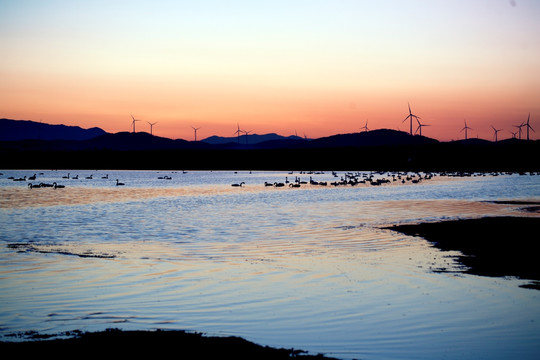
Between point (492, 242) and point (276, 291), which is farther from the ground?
point (492, 242)

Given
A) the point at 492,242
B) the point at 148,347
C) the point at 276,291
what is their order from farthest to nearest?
the point at 492,242 → the point at 276,291 → the point at 148,347

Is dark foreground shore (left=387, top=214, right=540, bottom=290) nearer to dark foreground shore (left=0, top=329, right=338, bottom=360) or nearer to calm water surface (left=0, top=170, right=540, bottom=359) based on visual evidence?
calm water surface (left=0, top=170, right=540, bottom=359)

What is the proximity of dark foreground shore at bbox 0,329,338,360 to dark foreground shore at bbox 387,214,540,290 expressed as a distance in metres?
10.2

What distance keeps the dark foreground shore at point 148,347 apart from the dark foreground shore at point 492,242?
10.2 metres

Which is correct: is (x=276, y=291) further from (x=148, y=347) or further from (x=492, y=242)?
(x=492, y=242)

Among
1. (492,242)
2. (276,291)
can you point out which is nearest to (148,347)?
(276,291)

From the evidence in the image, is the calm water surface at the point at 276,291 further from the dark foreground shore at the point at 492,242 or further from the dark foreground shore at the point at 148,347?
the dark foreground shore at the point at 492,242

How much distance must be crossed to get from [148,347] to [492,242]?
1973 centimetres

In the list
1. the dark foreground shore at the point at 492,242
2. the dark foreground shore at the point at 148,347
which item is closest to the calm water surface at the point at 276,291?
the dark foreground shore at the point at 148,347

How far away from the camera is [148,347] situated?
425 inches

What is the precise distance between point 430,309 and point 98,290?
937 centimetres

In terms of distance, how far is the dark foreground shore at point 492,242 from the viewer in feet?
64.6

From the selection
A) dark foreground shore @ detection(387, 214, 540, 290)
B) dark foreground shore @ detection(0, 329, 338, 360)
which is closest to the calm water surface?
dark foreground shore @ detection(0, 329, 338, 360)

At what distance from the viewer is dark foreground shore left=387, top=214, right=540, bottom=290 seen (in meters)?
19.7
